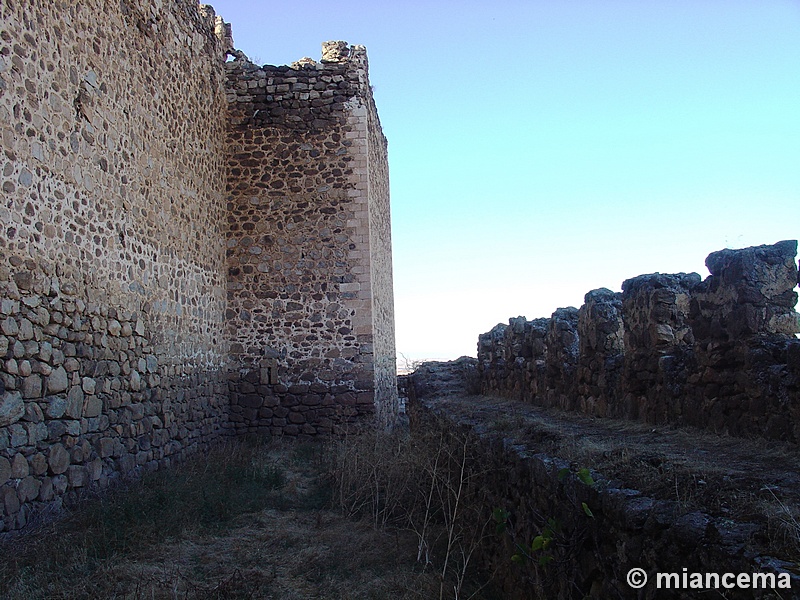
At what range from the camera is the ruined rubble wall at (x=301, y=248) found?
11.1 metres

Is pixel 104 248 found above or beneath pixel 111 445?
above

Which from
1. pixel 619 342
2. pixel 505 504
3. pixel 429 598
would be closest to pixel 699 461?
pixel 505 504

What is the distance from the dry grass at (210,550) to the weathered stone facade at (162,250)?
67 cm

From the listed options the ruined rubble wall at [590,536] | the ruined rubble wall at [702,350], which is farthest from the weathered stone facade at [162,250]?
the ruined rubble wall at [702,350]

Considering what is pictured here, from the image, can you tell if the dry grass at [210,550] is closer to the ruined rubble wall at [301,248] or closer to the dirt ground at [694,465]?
the dirt ground at [694,465]

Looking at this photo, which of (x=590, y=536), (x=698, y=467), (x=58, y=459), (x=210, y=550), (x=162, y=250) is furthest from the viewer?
(x=162, y=250)

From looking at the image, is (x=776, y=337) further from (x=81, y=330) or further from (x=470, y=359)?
(x=470, y=359)

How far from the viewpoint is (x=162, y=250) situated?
8.68 m

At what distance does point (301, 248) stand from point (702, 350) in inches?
312

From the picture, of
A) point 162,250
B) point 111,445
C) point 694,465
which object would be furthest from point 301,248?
point 694,465

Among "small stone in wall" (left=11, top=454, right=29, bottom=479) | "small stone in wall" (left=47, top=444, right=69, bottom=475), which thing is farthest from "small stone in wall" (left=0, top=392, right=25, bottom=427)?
"small stone in wall" (left=47, top=444, right=69, bottom=475)

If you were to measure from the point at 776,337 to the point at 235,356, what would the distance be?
8836 millimetres

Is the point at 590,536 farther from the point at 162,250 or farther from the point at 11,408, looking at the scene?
the point at 162,250

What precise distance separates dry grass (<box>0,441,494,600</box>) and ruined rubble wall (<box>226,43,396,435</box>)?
3438 millimetres
